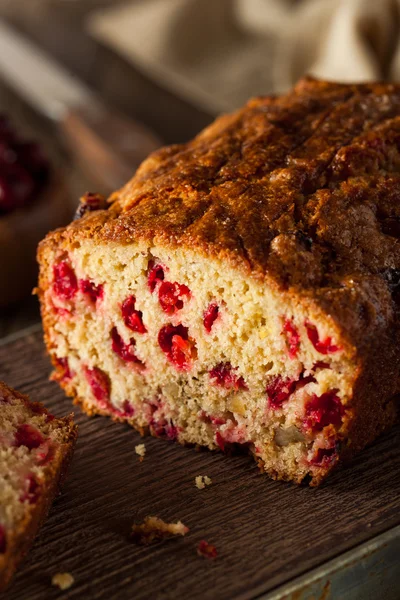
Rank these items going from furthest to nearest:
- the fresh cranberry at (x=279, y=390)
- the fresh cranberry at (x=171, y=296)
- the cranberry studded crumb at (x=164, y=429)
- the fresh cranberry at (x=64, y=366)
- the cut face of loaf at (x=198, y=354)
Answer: the fresh cranberry at (x=64, y=366)
the cranberry studded crumb at (x=164, y=429)
the fresh cranberry at (x=171, y=296)
the fresh cranberry at (x=279, y=390)
the cut face of loaf at (x=198, y=354)

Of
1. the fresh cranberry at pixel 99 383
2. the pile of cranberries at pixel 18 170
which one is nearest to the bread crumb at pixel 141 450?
the fresh cranberry at pixel 99 383

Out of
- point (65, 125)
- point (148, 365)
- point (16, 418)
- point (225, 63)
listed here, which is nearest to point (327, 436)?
point (148, 365)

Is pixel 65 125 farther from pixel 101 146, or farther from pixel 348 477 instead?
pixel 348 477

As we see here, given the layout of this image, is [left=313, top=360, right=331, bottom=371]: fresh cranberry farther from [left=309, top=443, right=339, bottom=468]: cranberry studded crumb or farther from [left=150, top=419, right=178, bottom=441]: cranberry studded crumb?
[left=150, top=419, right=178, bottom=441]: cranberry studded crumb

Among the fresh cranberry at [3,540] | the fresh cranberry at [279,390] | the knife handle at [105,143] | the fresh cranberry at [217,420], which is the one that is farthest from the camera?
the knife handle at [105,143]

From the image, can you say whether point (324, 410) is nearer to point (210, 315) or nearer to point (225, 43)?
point (210, 315)

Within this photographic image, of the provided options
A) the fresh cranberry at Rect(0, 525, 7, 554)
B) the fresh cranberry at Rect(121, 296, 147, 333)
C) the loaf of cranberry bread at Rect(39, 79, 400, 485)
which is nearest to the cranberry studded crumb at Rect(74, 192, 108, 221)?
the loaf of cranberry bread at Rect(39, 79, 400, 485)

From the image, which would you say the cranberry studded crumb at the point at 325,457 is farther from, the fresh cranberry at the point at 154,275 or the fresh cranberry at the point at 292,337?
the fresh cranberry at the point at 154,275
